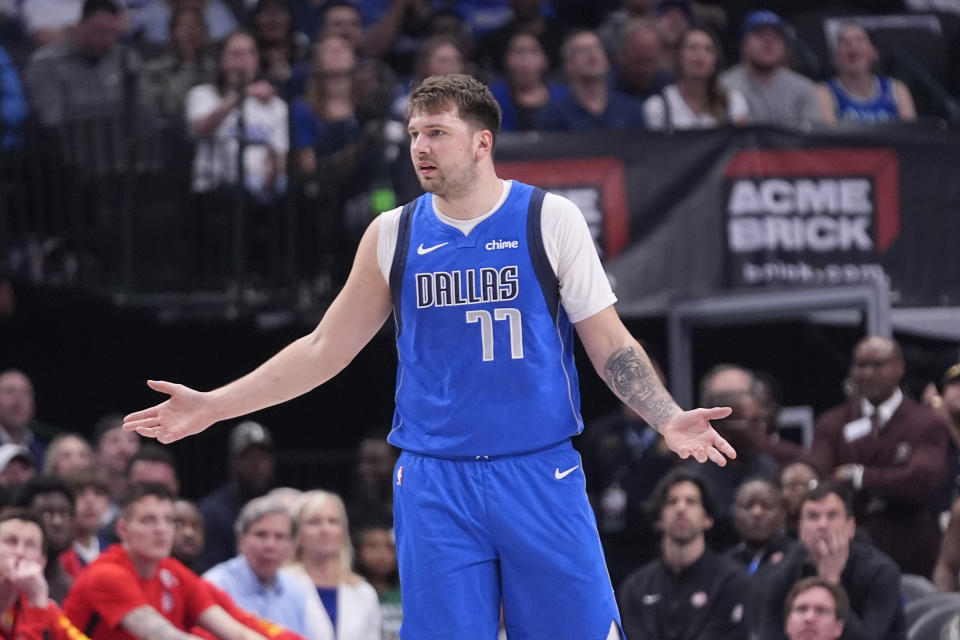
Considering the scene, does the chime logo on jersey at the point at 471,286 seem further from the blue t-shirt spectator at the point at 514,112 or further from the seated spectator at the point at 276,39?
the seated spectator at the point at 276,39

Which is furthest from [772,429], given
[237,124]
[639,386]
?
[639,386]

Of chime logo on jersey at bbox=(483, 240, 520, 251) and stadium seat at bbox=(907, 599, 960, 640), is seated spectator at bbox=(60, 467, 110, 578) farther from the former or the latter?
chime logo on jersey at bbox=(483, 240, 520, 251)

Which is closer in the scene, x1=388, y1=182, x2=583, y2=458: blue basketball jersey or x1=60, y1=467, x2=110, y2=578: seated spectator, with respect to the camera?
x1=388, y1=182, x2=583, y2=458: blue basketball jersey

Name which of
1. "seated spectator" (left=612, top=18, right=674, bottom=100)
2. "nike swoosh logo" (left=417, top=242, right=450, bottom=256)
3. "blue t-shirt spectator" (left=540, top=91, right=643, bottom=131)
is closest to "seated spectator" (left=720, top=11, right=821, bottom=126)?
"seated spectator" (left=612, top=18, right=674, bottom=100)

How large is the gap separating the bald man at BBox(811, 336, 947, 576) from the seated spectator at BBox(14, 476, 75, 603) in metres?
4.16

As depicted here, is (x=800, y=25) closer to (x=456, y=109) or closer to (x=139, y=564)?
(x=139, y=564)

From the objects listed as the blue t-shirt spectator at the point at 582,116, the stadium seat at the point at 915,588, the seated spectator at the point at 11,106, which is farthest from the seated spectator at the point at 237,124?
the stadium seat at the point at 915,588

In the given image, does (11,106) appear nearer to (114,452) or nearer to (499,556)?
(114,452)

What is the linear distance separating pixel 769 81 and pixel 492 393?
7985 millimetres

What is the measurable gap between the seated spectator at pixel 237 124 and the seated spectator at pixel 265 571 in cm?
263

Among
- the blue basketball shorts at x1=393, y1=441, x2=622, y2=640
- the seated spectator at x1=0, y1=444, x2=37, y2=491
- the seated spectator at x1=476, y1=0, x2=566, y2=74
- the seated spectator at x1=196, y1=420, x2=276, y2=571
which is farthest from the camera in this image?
the seated spectator at x1=476, y1=0, x2=566, y2=74

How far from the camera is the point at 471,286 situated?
5.33 meters

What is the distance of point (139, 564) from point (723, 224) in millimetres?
4512

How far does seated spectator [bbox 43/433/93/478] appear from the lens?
10297mm
